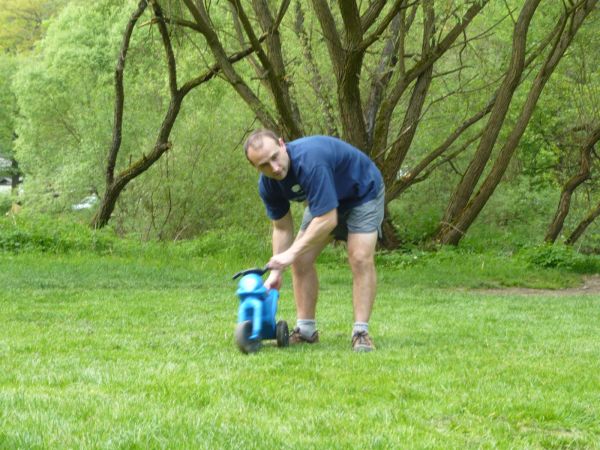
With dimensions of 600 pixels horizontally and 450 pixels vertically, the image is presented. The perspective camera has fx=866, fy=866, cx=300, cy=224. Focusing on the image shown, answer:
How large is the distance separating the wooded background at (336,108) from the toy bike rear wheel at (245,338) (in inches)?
316

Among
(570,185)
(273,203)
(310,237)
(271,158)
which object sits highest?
(570,185)

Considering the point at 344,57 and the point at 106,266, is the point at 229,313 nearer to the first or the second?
the point at 106,266

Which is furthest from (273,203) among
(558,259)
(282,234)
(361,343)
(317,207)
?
(558,259)

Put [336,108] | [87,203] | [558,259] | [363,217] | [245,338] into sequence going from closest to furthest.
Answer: [245,338] < [363,217] < [558,259] < [336,108] < [87,203]

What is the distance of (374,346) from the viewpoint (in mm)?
6266

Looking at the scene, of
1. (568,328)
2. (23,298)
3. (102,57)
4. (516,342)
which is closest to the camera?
(516,342)

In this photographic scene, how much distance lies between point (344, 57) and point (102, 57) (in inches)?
1028

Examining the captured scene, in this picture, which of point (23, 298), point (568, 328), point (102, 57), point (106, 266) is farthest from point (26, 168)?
point (568, 328)

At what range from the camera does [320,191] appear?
5781 mm

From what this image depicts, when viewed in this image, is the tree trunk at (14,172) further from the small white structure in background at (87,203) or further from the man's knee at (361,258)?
the man's knee at (361,258)

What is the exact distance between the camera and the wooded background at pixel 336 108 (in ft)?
51.9

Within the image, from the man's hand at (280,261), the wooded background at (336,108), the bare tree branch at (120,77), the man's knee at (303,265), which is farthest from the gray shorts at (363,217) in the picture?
the bare tree branch at (120,77)

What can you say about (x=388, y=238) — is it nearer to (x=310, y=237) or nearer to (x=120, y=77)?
(x=120, y=77)

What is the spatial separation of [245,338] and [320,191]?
1.09m
